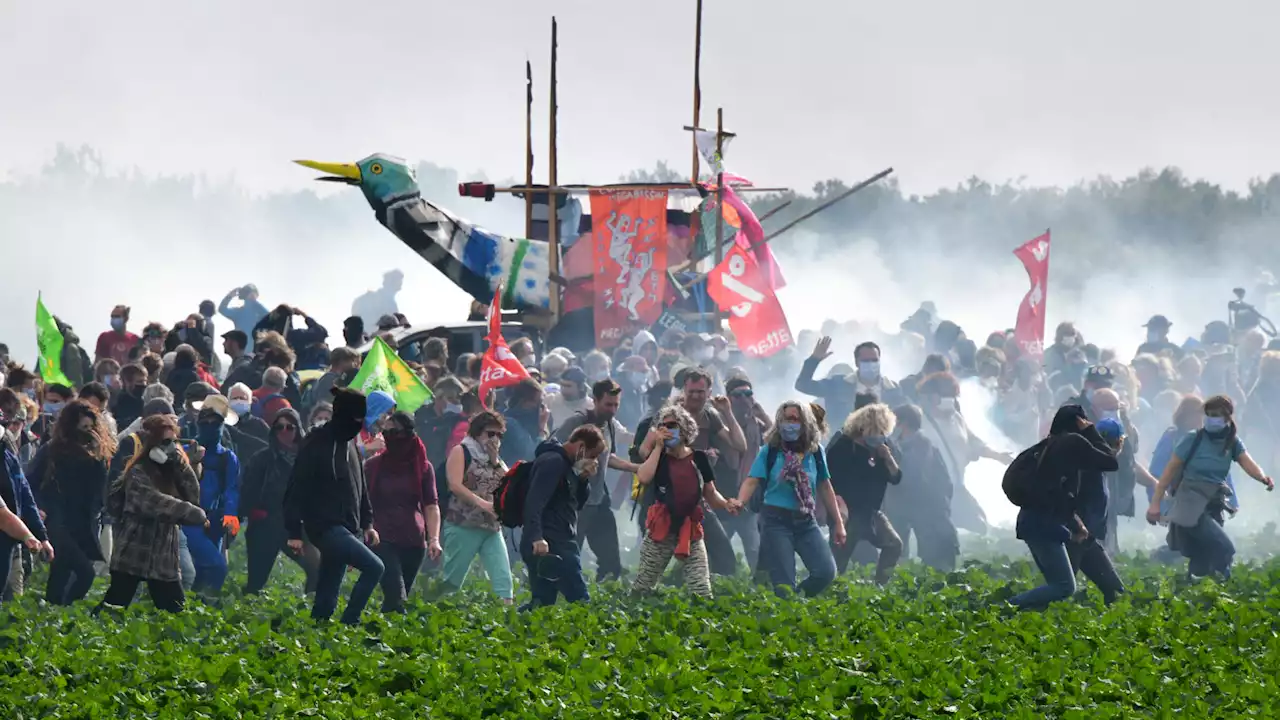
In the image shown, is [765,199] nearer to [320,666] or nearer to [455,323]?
[455,323]

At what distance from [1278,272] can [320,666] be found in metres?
59.6

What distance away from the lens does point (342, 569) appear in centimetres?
1323

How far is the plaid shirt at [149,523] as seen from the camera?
43.2 feet

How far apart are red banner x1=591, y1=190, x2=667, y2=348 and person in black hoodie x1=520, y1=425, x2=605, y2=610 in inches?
506

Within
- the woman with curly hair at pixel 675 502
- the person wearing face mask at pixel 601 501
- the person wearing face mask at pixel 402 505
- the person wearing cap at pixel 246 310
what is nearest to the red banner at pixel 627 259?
the person wearing cap at pixel 246 310

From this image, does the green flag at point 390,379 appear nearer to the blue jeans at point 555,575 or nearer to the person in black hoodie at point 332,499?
the blue jeans at point 555,575

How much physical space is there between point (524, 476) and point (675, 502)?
1.16 meters

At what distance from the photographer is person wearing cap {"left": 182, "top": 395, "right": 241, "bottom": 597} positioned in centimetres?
1534

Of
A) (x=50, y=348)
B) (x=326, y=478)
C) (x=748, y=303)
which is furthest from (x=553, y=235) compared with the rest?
(x=326, y=478)

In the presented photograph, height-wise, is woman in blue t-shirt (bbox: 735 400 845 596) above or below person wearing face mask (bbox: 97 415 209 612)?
above

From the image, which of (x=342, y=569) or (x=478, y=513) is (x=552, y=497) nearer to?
(x=478, y=513)

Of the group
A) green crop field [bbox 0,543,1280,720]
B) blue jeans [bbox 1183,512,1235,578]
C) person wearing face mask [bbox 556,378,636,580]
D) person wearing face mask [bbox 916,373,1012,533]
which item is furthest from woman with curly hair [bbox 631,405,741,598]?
person wearing face mask [bbox 916,373,1012,533]

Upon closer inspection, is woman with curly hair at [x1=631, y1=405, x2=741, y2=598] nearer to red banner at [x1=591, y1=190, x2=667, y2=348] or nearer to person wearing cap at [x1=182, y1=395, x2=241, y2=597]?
person wearing cap at [x1=182, y1=395, x2=241, y2=597]

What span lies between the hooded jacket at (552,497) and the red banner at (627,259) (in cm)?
1292
